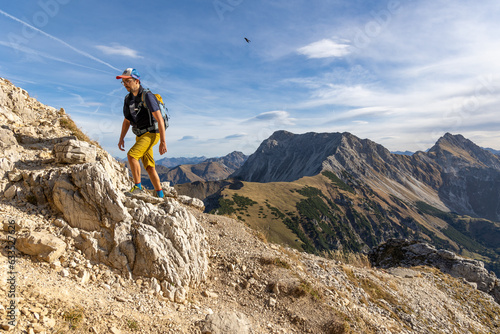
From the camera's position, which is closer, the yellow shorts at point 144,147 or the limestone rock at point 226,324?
the limestone rock at point 226,324

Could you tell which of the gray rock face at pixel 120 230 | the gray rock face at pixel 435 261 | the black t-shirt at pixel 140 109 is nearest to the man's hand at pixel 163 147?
the black t-shirt at pixel 140 109

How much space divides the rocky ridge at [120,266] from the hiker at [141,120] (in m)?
1.61

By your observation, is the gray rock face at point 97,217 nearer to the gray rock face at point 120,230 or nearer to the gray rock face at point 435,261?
the gray rock face at point 120,230

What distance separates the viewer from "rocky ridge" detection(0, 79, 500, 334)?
20.3 feet

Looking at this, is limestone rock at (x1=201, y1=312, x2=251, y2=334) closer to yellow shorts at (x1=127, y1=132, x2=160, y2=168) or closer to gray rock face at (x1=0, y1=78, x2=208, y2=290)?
gray rock face at (x1=0, y1=78, x2=208, y2=290)

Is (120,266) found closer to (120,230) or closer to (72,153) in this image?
(120,230)

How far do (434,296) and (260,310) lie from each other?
18.1 m

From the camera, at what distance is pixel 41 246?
691 centimetres

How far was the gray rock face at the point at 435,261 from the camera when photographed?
2823 centimetres

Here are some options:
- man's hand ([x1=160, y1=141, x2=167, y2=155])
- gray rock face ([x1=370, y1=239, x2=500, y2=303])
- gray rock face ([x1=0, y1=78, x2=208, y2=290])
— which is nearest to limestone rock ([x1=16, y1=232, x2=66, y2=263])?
gray rock face ([x1=0, y1=78, x2=208, y2=290])

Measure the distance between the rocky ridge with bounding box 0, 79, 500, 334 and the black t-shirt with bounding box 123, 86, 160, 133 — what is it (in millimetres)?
2333

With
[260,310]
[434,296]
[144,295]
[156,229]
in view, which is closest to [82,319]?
[144,295]

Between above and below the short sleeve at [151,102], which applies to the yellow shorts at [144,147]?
below

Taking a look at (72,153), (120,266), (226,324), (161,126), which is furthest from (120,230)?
(226,324)
